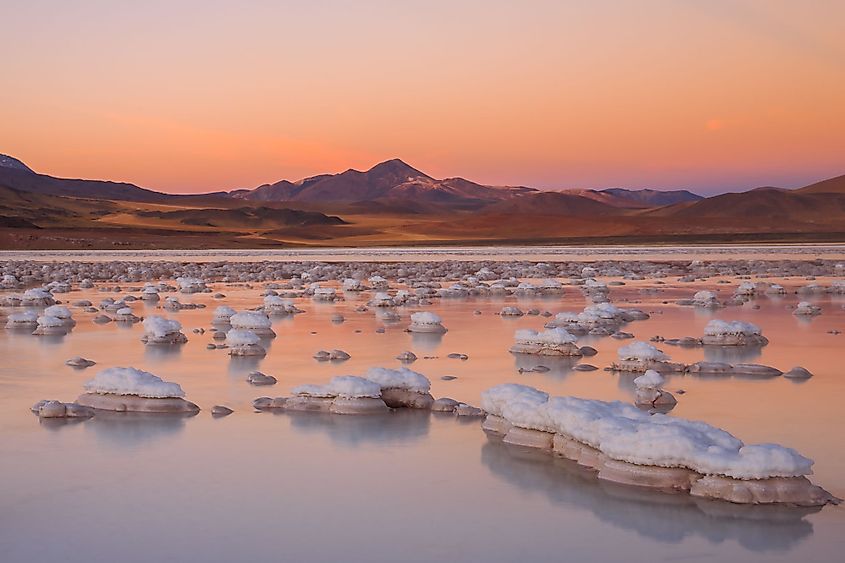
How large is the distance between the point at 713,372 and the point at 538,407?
346 cm

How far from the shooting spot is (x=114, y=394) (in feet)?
25.2

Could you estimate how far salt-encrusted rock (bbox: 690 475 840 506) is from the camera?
16.6 feet

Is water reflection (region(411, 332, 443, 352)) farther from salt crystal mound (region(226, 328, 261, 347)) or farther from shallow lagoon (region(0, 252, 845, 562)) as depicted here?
salt crystal mound (region(226, 328, 261, 347))

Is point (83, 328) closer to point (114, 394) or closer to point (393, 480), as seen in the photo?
point (114, 394)

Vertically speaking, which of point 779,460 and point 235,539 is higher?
point 779,460

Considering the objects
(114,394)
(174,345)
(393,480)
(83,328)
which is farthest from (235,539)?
(83,328)

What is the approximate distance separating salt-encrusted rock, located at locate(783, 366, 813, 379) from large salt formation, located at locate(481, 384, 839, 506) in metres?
3.49

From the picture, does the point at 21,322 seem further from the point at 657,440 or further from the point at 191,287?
the point at 657,440

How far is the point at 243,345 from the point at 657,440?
6.21 metres

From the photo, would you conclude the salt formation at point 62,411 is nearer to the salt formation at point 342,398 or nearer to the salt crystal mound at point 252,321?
the salt formation at point 342,398

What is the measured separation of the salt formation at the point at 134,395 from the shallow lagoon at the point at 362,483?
210mm


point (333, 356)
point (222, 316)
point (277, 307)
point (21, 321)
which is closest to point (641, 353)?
point (333, 356)

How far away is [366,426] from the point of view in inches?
275

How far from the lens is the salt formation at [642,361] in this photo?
367 inches
